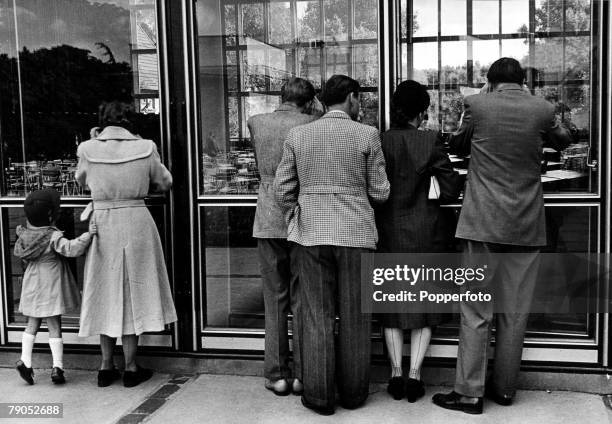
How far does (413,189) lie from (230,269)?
163 centimetres

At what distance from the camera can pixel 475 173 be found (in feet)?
12.4

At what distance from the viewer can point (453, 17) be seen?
5301mm

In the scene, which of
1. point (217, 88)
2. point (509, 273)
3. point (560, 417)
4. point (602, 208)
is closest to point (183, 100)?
point (217, 88)

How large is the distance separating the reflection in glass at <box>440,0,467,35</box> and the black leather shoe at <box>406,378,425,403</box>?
264 cm

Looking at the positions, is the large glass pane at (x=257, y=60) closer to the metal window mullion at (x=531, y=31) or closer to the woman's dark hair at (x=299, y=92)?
the woman's dark hair at (x=299, y=92)

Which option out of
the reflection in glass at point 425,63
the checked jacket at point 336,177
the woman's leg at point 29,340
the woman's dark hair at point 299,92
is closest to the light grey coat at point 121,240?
the woman's leg at point 29,340

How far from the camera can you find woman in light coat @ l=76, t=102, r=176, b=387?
13.7 feet

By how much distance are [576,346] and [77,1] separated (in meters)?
3.99

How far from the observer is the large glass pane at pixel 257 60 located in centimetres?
457

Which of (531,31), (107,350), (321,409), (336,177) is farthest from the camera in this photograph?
(531,31)

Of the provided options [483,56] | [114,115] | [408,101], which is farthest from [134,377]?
[483,56]

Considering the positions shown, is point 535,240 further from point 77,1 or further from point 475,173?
point 77,1

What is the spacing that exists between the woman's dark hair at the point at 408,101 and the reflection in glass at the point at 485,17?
1732 mm

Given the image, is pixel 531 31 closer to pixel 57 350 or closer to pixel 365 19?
pixel 365 19
